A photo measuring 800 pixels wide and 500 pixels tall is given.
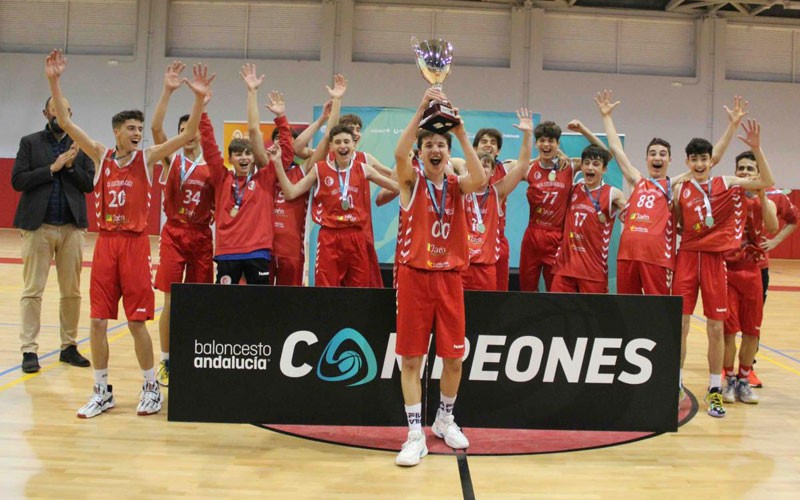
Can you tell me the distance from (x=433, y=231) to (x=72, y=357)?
3826mm

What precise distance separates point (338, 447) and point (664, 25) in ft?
55.6

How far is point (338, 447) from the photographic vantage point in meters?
4.38

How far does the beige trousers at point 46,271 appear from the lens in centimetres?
600

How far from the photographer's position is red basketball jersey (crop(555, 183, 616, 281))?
5574 millimetres

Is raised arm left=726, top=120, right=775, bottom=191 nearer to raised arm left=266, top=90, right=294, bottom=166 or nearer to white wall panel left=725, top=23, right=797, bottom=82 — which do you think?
raised arm left=266, top=90, right=294, bottom=166

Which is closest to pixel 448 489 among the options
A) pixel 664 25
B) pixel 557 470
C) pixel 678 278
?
pixel 557 470

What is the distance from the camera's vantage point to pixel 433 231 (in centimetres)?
421

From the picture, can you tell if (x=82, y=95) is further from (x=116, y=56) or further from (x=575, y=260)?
(x=575, y=260)

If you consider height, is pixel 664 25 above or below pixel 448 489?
above

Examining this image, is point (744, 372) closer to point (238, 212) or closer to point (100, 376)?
point (238, 212)

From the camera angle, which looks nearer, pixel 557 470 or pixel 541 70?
pixel 557 470

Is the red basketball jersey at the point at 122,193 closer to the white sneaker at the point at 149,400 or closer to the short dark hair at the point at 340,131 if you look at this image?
the white sneaker at the point at 149,400

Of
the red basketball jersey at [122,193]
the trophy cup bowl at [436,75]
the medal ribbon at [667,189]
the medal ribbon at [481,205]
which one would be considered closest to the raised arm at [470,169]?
the trophy cup bowl at [436,75]

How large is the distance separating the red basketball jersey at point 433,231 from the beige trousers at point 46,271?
3394 millimetres
